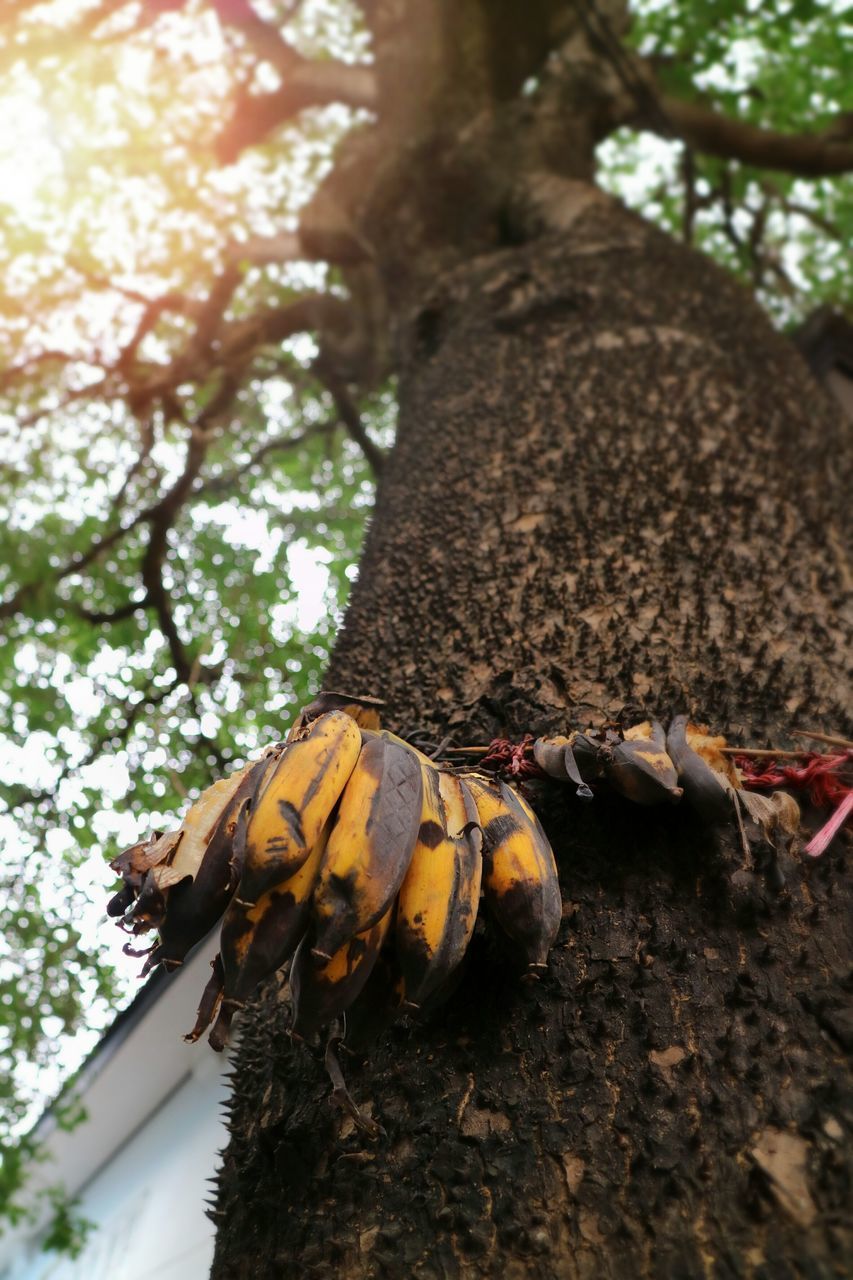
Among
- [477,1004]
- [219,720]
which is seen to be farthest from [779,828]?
[219,720]

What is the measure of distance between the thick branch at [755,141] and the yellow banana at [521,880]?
350 centimetres

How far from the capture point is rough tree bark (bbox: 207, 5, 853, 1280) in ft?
2.66

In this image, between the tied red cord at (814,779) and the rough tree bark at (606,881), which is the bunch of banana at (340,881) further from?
the tied red cord at (814,779)

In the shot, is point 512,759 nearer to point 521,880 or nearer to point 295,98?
point 521,880

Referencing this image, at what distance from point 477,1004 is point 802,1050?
337mm

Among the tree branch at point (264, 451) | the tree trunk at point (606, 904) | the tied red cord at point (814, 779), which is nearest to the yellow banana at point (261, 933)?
the tree trunk at point (606, 904)

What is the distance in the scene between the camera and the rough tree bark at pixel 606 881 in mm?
810

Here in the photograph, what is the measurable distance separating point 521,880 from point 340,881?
0.20m

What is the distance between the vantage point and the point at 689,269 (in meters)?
2.45

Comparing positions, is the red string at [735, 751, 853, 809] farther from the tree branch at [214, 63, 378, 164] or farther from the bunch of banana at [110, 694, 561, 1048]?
the tree branch at [214, 63, 378, 164]

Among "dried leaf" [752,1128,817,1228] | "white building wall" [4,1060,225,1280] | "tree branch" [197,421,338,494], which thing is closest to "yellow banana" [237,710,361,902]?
"dried leaf" [752,1128,817,1228]

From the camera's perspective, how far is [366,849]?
0.84 metres

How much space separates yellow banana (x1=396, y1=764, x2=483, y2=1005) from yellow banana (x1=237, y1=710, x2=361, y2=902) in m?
0.10

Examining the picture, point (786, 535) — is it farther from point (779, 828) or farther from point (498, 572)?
point (779, 828)
